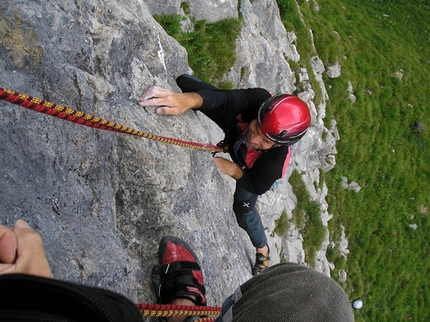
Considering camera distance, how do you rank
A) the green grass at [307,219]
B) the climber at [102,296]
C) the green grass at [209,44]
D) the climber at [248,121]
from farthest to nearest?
the green grass at [307,219] < the green grass at [209,44] < the climber at [248,121] < the climber at [102,296]

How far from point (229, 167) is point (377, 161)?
1068cm

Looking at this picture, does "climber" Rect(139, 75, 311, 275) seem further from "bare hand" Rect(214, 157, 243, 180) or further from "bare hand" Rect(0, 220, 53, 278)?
"bare hand" Rect(0, 220, 53, 278)

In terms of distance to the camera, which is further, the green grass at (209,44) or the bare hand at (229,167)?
the green grass at (209,44)

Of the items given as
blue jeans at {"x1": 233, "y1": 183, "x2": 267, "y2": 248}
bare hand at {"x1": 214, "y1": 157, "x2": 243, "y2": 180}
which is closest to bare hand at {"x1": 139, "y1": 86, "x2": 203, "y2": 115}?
bare hand at {"x1": 214, "y1": 157, "x2": 243, "y2": 180}

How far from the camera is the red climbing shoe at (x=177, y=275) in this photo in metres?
3.95

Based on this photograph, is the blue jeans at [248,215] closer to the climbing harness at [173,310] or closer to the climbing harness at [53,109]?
the climbing harness at [173,310]

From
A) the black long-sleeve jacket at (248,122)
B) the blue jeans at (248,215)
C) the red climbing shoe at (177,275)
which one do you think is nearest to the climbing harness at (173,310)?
the red climbing shoe at (177,275)

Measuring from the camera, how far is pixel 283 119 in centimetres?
451

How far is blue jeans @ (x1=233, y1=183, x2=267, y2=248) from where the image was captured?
5.99 meters

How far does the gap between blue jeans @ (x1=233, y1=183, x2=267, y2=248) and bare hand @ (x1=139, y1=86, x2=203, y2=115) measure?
6.11 ft

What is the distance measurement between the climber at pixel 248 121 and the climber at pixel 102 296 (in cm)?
231

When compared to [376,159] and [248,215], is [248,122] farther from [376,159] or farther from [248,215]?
[376,159]

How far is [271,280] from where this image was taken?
8.06 ft

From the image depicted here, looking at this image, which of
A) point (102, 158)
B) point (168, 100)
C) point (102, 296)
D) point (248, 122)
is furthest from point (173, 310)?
point (248, 122)
